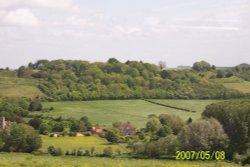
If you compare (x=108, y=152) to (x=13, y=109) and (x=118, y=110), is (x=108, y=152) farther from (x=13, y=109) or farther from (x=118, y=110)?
(x=118, y=110)

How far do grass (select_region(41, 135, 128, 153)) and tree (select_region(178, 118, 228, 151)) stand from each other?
29.3 feet

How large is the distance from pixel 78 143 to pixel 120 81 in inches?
2848

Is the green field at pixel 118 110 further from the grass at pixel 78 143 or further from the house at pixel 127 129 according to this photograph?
the grass at pixel 78 143

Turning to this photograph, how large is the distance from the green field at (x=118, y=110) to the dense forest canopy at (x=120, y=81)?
6556mm

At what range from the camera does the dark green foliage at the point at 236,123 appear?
60.5 meters

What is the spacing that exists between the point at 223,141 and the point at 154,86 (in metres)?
78.0

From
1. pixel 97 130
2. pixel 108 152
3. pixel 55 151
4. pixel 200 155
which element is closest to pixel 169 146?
pixel 200 155

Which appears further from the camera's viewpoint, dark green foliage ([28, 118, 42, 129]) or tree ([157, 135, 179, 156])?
dark green foliage ([28, 118, 42, 129])

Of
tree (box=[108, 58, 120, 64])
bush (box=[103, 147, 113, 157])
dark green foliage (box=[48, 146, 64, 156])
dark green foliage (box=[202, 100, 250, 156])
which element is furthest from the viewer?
tree (box=[108, 58, 120, 64])

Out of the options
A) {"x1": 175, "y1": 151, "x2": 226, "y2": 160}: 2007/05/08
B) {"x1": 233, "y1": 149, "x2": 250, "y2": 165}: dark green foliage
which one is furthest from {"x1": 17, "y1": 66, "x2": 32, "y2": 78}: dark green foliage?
{"x1": 233, "y1": 149, "x2": 250, "y2": 165}: dark green foliage

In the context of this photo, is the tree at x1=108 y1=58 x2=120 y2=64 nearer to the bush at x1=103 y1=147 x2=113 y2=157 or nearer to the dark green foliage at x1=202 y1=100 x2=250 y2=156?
the dark green foliage at x1=202 y1=100 x2=250 y2=156

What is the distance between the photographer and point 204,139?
58906 mm

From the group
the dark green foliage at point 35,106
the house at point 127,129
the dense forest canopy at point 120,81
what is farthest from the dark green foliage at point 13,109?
the house at point 127,129

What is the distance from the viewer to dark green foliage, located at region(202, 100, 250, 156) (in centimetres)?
6053
